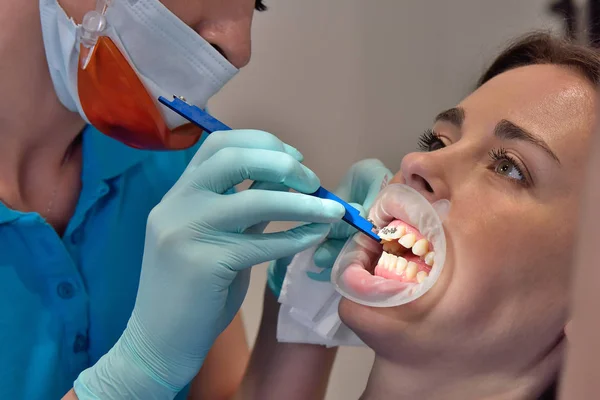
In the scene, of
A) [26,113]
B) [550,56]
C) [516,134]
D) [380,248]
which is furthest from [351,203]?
[26,113]

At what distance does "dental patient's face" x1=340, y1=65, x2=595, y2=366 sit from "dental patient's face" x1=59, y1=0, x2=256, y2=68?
1.29 ft

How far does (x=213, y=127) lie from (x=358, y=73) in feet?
2.60

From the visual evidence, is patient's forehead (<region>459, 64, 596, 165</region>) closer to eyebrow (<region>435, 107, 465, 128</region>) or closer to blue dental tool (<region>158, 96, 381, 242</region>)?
eyebrow (<region>435, 107, 465, 128</region>)

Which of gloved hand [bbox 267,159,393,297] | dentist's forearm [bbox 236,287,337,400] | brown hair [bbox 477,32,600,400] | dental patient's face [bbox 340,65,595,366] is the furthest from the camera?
dentist's forearm [bbox 236,287,337,400]

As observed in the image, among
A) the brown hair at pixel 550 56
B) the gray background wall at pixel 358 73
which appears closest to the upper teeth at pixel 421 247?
the brown hair at pixel 550 56

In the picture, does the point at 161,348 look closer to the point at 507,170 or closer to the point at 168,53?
the point at 168,53

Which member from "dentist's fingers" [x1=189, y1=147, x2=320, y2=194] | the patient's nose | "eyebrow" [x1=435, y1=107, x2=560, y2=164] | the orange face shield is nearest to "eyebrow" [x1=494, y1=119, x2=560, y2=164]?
"eyebrow" [x1=435, y1=107, x2=560, y2=164]

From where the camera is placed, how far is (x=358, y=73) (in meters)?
1.73

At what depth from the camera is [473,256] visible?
0.93 metres

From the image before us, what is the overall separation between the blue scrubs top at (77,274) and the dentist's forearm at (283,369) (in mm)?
180

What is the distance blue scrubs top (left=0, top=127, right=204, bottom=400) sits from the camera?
1079 mm

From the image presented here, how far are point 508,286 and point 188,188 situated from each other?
56 centimetres

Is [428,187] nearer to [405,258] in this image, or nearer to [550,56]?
[405,258]

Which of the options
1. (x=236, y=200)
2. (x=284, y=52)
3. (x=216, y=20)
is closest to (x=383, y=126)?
(x=284, y=52)
